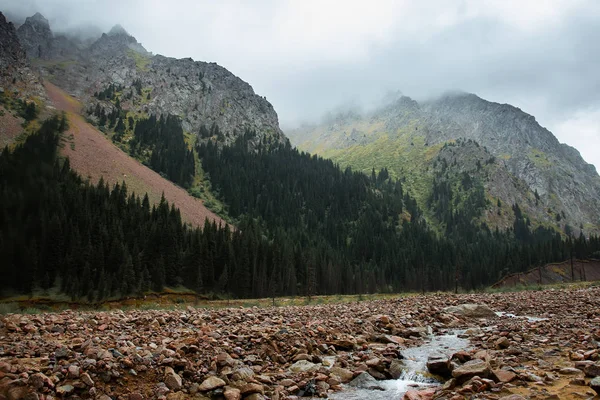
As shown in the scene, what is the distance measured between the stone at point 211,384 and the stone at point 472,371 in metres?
7.71

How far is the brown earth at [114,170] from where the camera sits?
12325 centimetres

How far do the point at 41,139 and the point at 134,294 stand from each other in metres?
81.4

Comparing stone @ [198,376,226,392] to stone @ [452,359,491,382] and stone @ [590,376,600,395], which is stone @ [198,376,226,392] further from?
stone @ [590,376,600,395]

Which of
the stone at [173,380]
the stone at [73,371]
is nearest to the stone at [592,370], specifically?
the stone at [173,380]

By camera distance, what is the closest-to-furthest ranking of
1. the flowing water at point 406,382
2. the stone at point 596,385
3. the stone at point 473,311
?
1. the stone at point 596,385
2. the flowing water at point 406,382
3. the stone at point 473,311

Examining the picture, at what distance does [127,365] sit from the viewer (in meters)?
11.6

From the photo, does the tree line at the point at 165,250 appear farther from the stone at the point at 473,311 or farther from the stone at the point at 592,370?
the stone at the point at 592,370

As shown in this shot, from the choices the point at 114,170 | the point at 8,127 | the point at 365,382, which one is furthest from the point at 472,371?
the point at 8,127

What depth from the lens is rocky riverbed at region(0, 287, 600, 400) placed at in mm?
10383

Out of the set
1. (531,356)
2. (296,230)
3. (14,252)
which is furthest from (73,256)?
(296,230)

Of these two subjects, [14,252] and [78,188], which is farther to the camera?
[78,188]

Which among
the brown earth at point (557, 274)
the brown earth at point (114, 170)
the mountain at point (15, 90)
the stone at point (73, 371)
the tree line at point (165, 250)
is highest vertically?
the mountain at point (15, 90)

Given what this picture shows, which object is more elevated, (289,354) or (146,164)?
(146,164)

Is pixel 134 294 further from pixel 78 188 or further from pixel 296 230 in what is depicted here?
pixel 296 230
